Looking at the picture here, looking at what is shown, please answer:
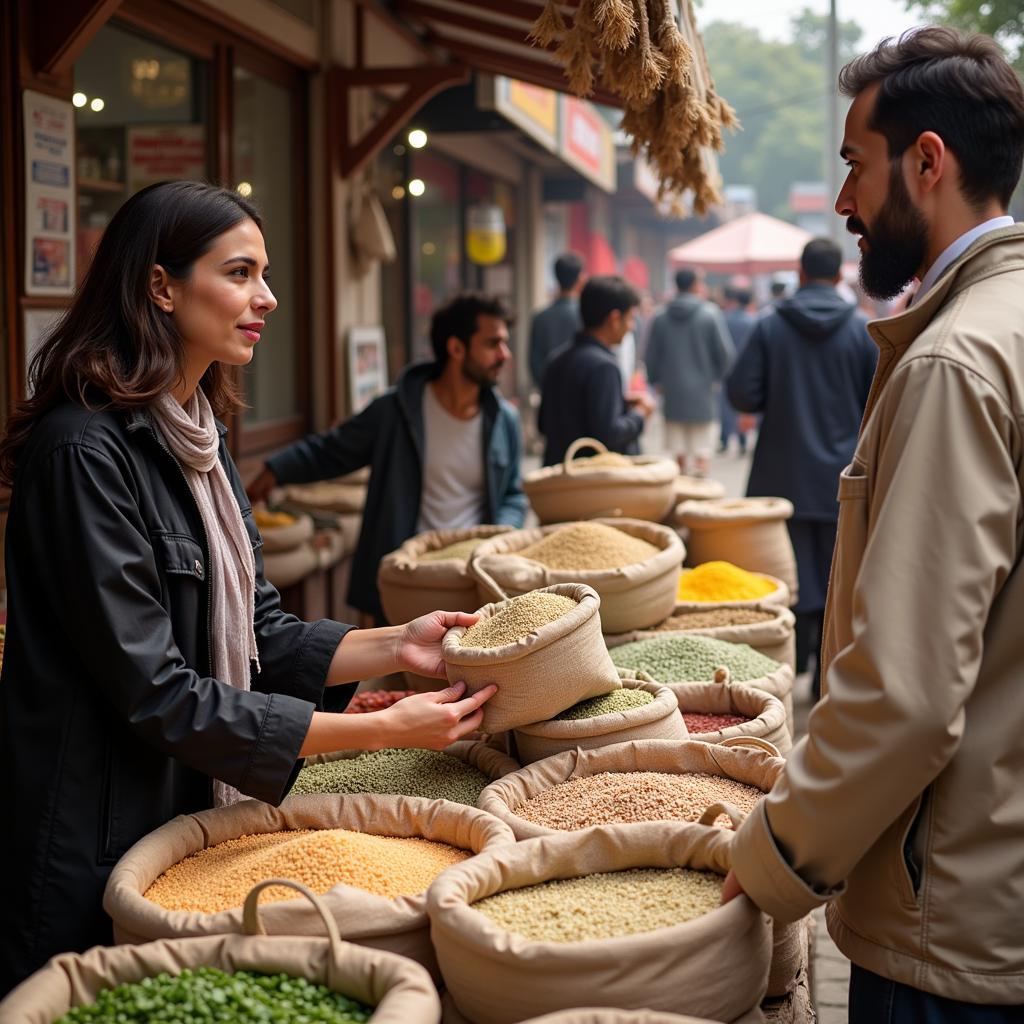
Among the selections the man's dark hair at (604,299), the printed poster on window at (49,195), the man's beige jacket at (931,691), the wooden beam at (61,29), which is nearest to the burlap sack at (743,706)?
the man's beige jacket at (931,691)

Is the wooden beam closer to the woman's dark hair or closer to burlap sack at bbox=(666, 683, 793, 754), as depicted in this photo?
the woman's dark hair

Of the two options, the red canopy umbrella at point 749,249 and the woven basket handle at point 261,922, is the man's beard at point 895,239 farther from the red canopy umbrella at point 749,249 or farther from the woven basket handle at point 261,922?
the red canopy umbrella at point 749,249

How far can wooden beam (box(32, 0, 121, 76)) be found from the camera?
4125 mm

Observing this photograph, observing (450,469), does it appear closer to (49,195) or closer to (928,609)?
(49,195)

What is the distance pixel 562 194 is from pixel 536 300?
1.60 m

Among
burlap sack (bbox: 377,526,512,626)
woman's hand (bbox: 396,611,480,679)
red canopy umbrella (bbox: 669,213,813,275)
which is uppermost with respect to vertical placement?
red canopy umbrella (bbox: 669,213,813,275)

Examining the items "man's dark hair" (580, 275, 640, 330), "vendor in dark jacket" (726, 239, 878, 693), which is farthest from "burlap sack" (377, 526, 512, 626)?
"vendor in dark jacket" (726, 239, 878, 693)

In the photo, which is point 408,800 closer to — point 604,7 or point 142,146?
point 604,7

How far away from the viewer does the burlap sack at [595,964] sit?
1.65 meters

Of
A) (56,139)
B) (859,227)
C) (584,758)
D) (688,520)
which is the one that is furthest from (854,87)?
(56,139)

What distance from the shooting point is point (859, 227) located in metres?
1.88

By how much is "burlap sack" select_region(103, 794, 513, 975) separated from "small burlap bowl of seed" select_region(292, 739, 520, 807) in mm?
232

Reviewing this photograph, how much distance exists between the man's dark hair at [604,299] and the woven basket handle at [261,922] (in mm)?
4644

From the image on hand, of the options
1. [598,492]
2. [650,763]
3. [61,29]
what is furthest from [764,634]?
[61,29]
